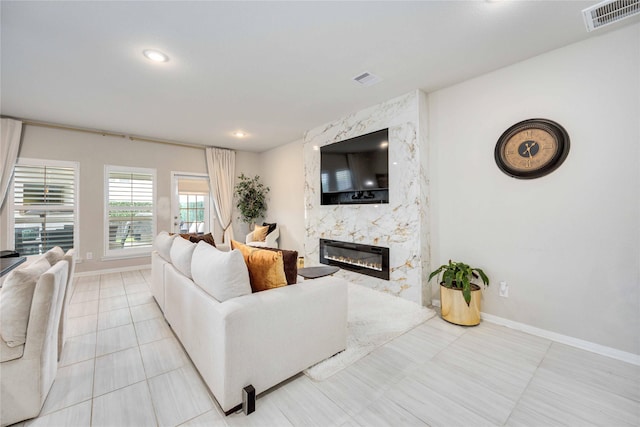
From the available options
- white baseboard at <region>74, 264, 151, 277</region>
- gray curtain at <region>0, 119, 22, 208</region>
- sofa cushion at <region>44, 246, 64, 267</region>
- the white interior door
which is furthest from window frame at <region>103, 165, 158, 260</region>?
sofa cushion at <region>44, 246, 64, 267</region>

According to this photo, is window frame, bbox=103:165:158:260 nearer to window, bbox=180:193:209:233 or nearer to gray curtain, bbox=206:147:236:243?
window, bbox=180:193:209:233

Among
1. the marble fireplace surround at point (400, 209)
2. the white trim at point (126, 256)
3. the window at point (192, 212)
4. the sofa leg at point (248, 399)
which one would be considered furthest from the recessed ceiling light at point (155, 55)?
the white trim at point (126, 256)

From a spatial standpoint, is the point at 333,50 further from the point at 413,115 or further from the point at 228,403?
the point at 228,403

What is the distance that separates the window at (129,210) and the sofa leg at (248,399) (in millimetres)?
4647

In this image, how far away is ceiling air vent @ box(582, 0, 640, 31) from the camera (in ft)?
5.92

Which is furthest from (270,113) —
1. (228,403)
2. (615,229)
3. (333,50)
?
(615,229)

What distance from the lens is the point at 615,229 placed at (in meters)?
2.06

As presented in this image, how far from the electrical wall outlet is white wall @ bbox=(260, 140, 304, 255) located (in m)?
3.37

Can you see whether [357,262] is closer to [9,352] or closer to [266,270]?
[266,270]

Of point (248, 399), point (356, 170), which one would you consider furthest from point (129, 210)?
point (248, 399)

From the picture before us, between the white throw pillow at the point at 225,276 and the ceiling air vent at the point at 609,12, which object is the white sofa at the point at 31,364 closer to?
the white throw pillow at the point at 225,276

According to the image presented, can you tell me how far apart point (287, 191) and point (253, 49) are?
3.43m

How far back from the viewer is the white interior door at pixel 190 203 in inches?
213

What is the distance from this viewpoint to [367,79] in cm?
288
